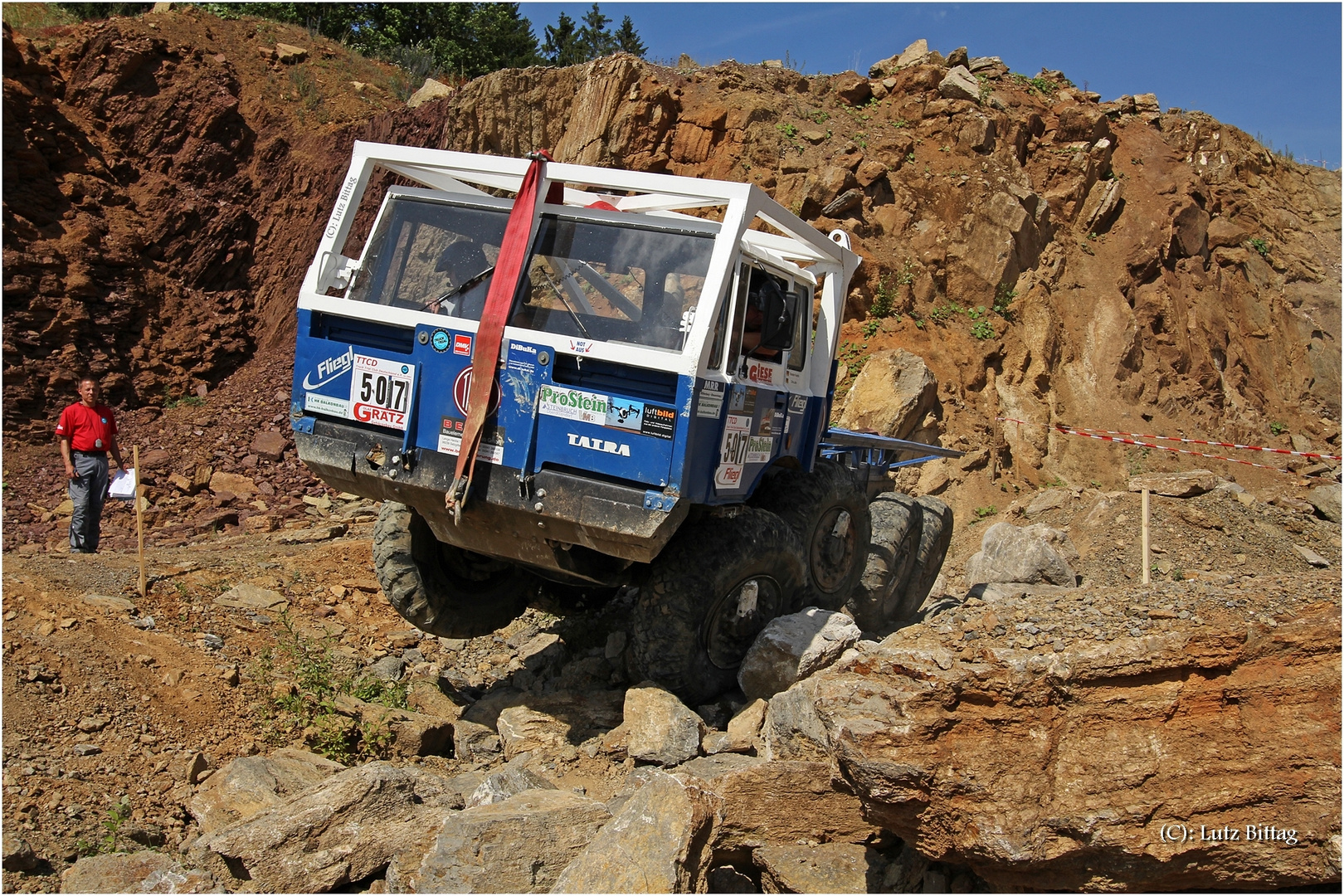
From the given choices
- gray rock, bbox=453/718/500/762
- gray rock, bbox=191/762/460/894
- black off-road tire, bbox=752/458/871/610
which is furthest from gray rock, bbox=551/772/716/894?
black off-road tire, bbox=752/458/871/610

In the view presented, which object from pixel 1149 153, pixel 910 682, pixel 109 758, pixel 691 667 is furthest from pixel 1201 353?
pixel 109 758

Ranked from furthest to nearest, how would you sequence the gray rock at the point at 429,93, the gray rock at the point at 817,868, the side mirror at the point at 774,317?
the gray rock at the point at 429,93 < the side mirror at the point at 774,317 < the gray rock at the point at 817,868

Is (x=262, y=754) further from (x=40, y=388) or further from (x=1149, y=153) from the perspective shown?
(x=1149, y=153)

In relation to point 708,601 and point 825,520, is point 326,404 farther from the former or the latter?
point 825,520

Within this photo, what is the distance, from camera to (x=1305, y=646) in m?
3.14

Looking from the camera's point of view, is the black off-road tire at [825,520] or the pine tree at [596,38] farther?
the pine tree at [596,38]

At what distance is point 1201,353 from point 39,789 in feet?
56.3

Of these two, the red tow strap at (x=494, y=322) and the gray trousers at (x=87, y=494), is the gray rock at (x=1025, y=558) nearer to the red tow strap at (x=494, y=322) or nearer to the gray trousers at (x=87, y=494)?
the red tow strap at (x=494, y=322)

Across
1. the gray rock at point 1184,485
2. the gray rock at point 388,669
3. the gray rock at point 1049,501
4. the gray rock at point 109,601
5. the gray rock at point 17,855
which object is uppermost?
the gray rock at point 1184,485

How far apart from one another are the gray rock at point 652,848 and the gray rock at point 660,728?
135cm

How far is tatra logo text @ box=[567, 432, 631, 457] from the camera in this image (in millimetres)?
4875

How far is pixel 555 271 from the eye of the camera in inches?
205

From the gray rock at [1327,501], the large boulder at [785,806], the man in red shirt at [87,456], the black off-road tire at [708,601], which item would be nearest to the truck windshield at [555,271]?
the black off-road tire at [708,601]

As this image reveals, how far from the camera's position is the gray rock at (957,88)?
627 inches
